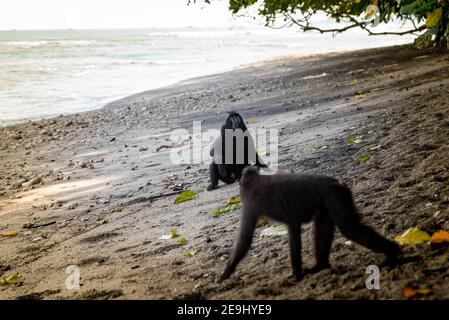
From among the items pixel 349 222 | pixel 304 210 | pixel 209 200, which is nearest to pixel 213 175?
pixel 209 200

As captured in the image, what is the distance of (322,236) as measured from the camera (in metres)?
3.21

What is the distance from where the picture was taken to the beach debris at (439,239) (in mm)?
3582

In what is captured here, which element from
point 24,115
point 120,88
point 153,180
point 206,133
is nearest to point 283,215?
point 153,180

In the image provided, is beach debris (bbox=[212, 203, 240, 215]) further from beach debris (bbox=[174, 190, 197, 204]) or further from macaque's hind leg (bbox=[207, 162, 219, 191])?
beach debris (bbox=[174, 190, 197, 204])

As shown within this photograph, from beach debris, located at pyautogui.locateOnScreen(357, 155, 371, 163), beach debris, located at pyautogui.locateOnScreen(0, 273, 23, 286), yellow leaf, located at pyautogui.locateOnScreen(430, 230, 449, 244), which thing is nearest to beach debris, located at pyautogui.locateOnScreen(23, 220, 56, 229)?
beach debris, located at pyautogui.locateOnScreen(0, 273, 23, 286)

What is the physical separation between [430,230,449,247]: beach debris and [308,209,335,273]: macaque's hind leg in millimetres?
832

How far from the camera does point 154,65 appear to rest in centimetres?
3991

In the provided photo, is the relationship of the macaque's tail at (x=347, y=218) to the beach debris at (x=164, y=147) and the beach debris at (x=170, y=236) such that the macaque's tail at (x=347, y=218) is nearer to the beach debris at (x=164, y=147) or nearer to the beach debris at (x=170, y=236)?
the beach debris at (x=170, y=236)

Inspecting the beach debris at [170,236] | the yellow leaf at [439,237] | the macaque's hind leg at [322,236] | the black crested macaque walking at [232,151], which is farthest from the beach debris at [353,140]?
the macaque's hind leg at [322,236]

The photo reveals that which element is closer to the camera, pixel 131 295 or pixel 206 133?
pixel 131 295

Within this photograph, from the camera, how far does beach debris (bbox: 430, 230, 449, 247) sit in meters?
3.58

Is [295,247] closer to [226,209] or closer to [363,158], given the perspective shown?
[226,209]

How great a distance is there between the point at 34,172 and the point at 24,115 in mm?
10295
